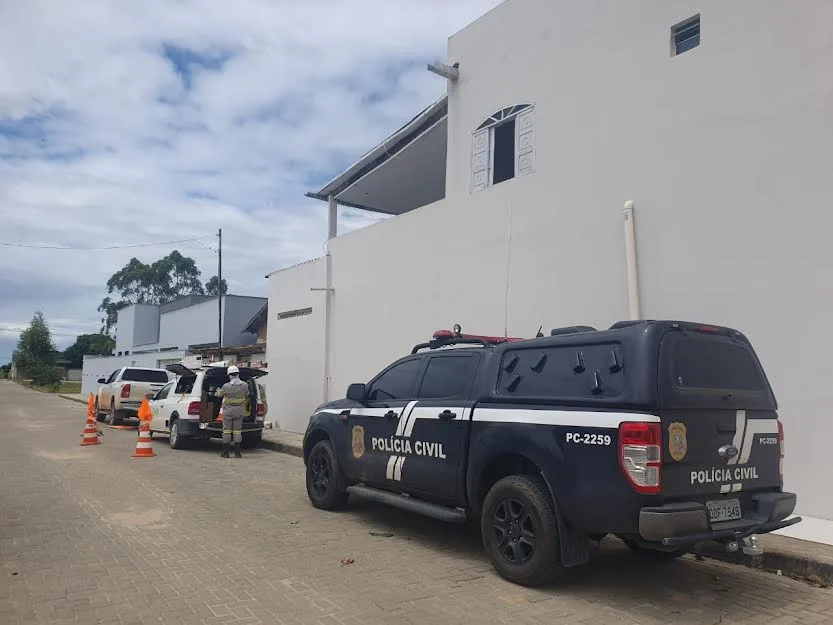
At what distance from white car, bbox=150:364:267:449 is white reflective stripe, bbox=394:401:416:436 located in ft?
25.2

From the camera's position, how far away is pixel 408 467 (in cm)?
656

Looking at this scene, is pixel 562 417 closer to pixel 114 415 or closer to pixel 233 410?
pixel 233 410

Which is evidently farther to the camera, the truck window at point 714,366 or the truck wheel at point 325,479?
the truck wheel at point 325,479

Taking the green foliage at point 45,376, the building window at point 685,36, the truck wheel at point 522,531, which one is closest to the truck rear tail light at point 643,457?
the truck wheel at point 522,531

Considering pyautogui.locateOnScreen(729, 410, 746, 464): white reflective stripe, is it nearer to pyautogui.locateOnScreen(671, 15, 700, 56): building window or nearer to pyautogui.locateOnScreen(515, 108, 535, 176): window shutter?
pyautogui.locateOnScreen(671, 15, 700, 56): building window

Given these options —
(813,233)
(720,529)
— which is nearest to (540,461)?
(720,529)

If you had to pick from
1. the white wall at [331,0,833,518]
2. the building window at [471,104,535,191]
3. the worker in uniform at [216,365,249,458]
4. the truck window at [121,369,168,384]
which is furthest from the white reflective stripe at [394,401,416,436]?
the truck window at [121,369,168,384]

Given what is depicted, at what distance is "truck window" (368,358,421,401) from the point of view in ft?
23.0

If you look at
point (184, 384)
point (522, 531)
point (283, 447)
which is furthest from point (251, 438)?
point (522, 531)

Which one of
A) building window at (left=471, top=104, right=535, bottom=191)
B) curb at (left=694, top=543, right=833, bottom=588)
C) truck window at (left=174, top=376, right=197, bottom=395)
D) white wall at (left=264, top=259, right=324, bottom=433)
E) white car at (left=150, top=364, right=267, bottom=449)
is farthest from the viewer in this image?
white wall at (left=264, top=259, right=324, bottom=433)

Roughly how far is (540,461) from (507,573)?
96 centimetres

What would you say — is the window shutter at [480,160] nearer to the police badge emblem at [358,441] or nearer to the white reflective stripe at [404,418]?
the police badge emblem at [358,441]

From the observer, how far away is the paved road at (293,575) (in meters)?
4.66

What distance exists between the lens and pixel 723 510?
476cm
